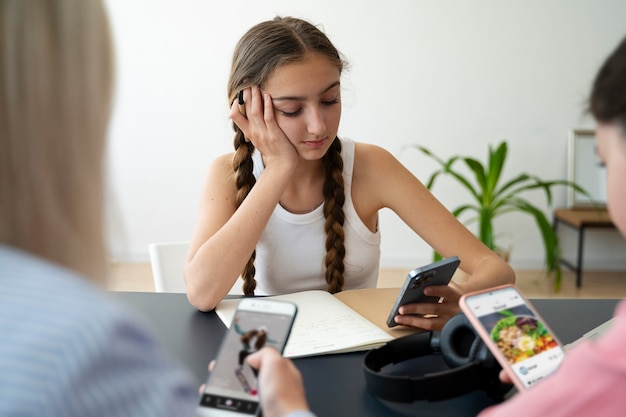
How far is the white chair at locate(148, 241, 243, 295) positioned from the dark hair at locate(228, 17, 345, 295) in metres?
0.22

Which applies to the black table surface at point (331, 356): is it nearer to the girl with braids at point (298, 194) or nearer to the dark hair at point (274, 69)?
the girl with braids at point (298, 194)

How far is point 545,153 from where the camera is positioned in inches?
166

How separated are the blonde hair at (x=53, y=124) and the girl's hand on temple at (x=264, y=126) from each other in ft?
3.56

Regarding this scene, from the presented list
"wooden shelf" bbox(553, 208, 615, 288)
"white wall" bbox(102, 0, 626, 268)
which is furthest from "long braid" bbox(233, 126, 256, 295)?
"wooden shelf" bbox(553, 208, 615, 288)

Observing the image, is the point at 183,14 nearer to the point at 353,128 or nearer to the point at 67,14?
the point at 353,128

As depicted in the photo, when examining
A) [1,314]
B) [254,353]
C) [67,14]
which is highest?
[67,14]

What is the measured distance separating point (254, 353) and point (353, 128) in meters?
3.39

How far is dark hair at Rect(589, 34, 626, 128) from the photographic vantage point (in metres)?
0.78

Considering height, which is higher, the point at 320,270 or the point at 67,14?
the point at 67,14

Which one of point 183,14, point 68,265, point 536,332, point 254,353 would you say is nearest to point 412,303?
point 536,332

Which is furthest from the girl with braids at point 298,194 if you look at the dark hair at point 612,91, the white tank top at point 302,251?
the dark hair at point 612,91

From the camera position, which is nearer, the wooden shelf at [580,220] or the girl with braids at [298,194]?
the girl with braids at [298,194]

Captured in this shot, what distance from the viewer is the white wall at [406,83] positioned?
163 inches

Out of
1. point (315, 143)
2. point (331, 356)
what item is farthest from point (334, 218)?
point (331, 356)
